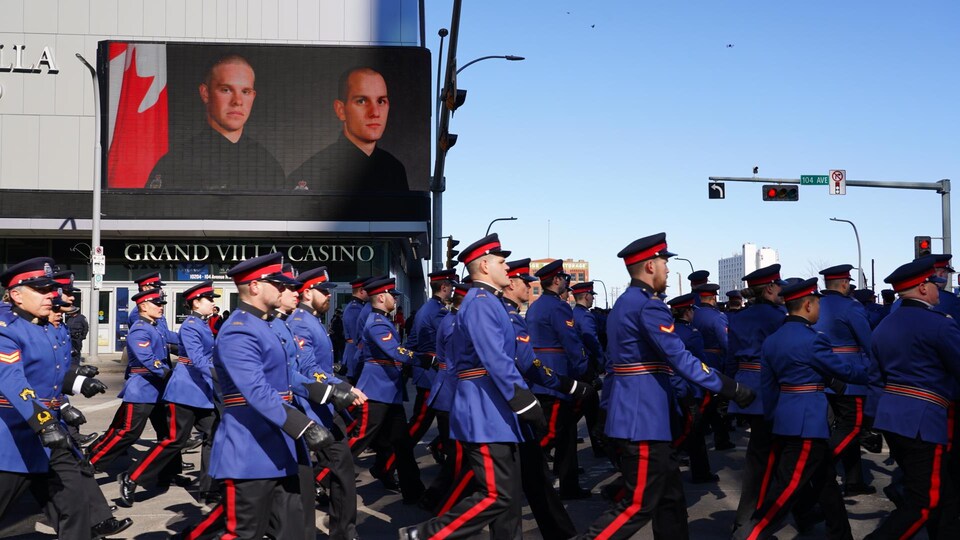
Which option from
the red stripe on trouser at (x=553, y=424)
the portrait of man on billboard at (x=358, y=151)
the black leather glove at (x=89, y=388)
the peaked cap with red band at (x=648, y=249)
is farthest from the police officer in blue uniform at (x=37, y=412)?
the portrait of man on billboard at (x=358, y=151)

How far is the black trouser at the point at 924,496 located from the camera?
19.7 ft

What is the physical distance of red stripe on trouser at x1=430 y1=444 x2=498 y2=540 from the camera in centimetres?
585

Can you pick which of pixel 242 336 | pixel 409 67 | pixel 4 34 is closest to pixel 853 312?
pixel 242 336

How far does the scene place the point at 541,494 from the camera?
6961 mm

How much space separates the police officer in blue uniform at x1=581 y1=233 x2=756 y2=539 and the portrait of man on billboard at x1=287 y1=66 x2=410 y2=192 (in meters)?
27.3

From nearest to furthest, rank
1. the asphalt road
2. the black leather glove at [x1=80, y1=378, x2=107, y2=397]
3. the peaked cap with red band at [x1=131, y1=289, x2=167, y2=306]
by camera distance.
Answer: the asphalt road → the black leather glove at [x1=80, y1=378, x2=107, y2=397] → the peaked cap with red band at [x1=131, y1=289, x2=167, y2=306]

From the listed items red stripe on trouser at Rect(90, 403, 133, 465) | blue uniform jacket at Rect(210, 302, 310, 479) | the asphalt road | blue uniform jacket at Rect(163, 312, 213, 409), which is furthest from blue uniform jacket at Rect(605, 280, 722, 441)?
red stripe on trouser at Rect(90, 403, 133, 465)

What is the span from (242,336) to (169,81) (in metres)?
30.2

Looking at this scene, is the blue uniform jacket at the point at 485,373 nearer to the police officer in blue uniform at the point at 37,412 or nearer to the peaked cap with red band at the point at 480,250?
the peaked cap with red band at the point at 480,250

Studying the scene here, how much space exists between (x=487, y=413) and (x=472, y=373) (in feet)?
1.07

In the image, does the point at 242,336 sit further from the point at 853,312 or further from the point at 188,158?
the point at 188,158

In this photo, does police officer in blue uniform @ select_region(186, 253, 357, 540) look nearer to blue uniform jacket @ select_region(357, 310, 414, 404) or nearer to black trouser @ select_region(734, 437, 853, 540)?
black trouser @ select_region(734, 437, 853, 540)

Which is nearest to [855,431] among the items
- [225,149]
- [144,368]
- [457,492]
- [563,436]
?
[563,436]

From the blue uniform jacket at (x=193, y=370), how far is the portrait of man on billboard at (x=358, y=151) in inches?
933
